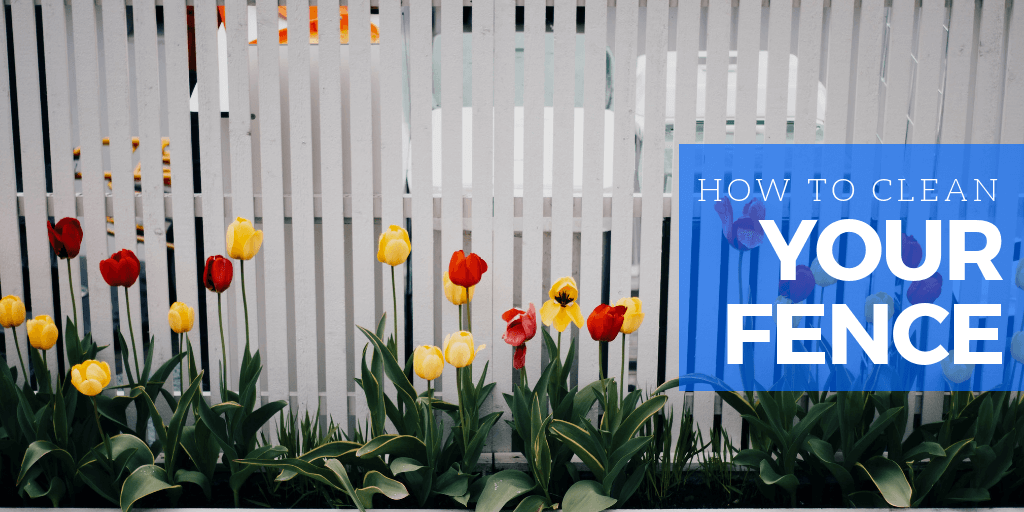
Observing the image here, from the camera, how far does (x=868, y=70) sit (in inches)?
65.7

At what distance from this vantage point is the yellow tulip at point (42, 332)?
145 centimetres

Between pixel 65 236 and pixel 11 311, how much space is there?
24cm

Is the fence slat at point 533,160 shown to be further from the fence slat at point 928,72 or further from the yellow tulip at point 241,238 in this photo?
the fence slat at point 928,72

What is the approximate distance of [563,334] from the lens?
1.95 meters

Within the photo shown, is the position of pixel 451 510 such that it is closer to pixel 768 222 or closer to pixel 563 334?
pixel 563 334

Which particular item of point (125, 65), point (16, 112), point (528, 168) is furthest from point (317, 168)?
point (16, 112)

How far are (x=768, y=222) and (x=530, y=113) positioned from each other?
2.37 ft

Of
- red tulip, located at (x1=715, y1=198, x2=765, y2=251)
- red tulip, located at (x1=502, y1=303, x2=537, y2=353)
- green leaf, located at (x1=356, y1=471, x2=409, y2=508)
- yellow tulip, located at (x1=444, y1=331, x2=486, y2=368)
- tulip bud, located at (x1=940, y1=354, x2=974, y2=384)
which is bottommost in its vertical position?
green leaf, located at (x1=356, y1=471, x2=409, y2=508)

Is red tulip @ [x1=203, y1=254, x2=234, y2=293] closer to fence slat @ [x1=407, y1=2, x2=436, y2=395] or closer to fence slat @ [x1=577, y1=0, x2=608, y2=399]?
fence slat @ [x1=407, y1=2, x2=436, y2=395]

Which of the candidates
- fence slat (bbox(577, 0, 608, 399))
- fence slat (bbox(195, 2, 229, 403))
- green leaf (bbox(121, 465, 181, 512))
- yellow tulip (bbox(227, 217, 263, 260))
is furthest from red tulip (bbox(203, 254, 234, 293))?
fence slat (bbox(577, 0, 608, 399))

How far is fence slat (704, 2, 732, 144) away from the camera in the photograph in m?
1.66

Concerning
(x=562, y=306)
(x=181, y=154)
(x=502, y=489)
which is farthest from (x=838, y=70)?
(x=181, y=154)

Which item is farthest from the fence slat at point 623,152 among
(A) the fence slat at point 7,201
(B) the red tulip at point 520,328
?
(A) the fence slat at point 7,201

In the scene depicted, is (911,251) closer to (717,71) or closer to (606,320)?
(717,71)
